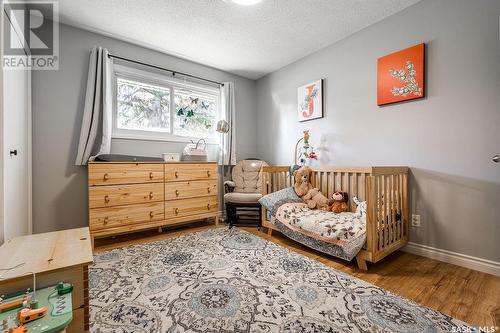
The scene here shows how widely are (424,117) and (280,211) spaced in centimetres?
170

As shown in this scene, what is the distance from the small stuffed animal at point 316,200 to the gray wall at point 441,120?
535 mm

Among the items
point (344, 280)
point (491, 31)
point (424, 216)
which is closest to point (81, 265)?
point (344, 280)

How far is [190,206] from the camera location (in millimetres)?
2875

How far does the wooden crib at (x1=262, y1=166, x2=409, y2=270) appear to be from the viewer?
1757 mm

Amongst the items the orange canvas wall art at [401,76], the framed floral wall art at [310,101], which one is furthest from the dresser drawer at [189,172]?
the orange canvas wall art at [401,76]

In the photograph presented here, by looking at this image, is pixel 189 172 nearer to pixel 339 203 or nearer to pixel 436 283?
pixel 339 203

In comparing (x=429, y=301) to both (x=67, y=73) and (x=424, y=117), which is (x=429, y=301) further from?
(x=67, y=73)

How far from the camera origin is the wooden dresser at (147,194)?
7.39 ft

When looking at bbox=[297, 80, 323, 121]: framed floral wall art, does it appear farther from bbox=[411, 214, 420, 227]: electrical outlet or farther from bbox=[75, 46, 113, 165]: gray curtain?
bbox=[75, 46, 113, 165]: gray curtain

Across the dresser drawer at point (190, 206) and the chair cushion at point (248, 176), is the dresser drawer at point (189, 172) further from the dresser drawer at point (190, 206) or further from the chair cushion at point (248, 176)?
the chair cushion at point (248, 176)

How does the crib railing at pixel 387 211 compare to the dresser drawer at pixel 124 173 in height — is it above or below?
below

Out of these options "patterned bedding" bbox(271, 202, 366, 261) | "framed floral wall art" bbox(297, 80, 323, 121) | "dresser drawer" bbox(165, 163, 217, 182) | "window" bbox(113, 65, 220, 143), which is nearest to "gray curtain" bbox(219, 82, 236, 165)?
"window" bbox(113, 65, 220, 143)

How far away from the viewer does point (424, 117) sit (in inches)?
81.0

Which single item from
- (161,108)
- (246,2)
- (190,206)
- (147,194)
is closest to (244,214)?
(190,206)
